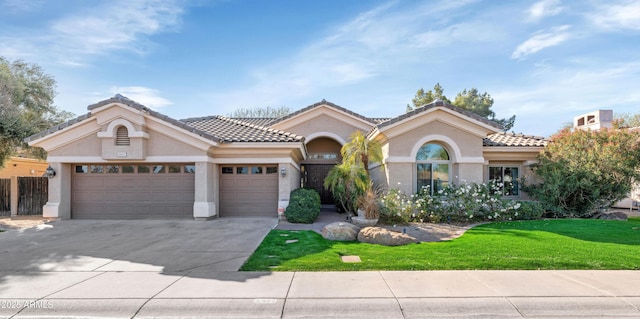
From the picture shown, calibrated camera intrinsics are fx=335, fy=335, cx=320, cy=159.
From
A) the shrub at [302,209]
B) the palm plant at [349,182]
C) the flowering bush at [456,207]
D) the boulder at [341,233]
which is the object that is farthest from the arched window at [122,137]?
the flowering bush at [456,207]

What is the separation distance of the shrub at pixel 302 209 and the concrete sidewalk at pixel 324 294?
6.48m

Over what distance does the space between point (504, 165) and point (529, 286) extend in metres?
11.9

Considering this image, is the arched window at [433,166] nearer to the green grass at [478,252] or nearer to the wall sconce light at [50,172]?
the green grass at [478,252]

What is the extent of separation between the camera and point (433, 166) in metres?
14.6

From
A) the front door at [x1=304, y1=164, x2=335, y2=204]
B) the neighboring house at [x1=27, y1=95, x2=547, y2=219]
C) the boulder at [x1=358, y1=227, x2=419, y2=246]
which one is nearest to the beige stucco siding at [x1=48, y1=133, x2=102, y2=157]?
the neighboring house at [x1=27, y1=95, x2=547, y2=219]

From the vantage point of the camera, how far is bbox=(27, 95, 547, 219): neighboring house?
13266 mm

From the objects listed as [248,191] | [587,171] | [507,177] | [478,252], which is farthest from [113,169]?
[587,171]

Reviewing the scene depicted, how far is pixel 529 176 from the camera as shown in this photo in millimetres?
15922

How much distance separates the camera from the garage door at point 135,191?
13.8m

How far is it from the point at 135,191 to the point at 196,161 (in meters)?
3.03

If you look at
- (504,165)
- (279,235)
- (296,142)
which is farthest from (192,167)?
(504,165)

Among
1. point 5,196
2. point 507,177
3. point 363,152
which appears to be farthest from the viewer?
point 5,196

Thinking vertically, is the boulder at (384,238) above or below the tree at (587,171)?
below

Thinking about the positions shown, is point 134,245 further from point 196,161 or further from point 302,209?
point 302,209
